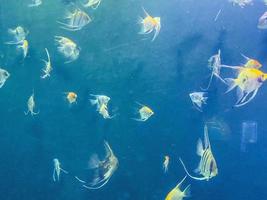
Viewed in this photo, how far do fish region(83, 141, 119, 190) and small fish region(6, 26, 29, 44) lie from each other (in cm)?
190

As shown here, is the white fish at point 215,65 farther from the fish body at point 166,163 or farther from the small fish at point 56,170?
the small fish at point 56,170

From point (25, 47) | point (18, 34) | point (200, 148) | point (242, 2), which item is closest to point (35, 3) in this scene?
point (18, 34)

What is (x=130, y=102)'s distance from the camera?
5.29 m

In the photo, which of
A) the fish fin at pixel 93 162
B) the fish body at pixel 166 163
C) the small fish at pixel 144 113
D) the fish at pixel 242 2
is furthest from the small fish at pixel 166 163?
the fish at pixel 242 2

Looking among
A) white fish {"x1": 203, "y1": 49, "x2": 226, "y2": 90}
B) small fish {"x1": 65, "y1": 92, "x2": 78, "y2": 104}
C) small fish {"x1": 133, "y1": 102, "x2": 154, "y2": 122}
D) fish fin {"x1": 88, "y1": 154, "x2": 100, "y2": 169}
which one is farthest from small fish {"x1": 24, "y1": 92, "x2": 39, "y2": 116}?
white fish {"x1": 203, "y1": 49, "x2": 226, "y2": 90}

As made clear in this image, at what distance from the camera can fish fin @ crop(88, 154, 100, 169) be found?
4842 millimetres

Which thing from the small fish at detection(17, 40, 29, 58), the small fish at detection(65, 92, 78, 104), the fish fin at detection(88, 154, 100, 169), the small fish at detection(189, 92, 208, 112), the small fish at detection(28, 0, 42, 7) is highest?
the small fish at detection(28, 0, 42, 7)

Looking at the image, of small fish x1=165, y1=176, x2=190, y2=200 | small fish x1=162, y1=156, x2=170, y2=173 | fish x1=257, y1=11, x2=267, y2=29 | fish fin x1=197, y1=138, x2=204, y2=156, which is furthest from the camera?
small fish x1=162, y1=156, x2=170, y2=173

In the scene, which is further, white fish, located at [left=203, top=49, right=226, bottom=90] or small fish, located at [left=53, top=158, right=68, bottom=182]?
small fish, located at [left=53, top=158, right=68, bottom=182]

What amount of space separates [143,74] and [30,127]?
1.77 meters

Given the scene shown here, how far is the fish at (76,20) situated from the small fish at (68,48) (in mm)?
193

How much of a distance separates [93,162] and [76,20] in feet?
5.97

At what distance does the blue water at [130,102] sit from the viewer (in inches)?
201

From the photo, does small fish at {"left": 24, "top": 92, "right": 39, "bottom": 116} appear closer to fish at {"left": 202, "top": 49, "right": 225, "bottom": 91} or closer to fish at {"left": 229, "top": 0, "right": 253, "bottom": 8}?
fish at {"left": 202, "top": 49, "right": 225, "bottom": 91}
